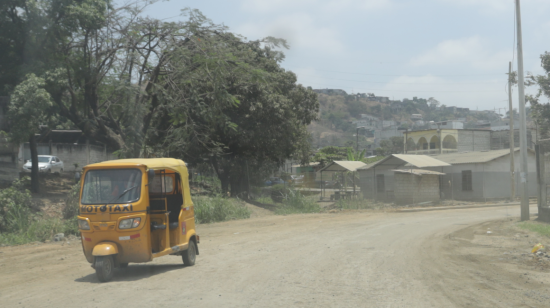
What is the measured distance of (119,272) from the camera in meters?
9.42

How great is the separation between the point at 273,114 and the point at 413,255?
16.3 metres

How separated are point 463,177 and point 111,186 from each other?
31062 millimetres

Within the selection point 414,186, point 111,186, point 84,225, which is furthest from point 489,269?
point 414,186

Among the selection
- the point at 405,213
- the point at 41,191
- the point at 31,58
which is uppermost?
the point at 31,58

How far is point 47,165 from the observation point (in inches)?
1262

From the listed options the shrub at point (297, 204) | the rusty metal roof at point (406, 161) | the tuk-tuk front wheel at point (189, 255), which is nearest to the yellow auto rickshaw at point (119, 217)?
the tuk-tuk front wheel at point (189, 255)

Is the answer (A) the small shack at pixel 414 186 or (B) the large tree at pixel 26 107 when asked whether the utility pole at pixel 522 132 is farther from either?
(B) the large tree at pixel 26 107

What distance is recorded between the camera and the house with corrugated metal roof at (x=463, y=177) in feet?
105

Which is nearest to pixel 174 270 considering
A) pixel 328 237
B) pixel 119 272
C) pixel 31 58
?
pixel 119 272

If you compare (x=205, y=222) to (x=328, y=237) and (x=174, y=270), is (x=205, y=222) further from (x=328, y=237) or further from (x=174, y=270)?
(x=174, y=270)

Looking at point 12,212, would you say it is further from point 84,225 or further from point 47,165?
point 47,165

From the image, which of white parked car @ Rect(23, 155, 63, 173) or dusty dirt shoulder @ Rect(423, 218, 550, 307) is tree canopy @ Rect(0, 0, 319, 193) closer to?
white parked car @ Rect(23, 155, 63, 173)

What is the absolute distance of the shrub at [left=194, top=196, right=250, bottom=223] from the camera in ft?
67.2

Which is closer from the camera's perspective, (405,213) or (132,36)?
(132,36)
